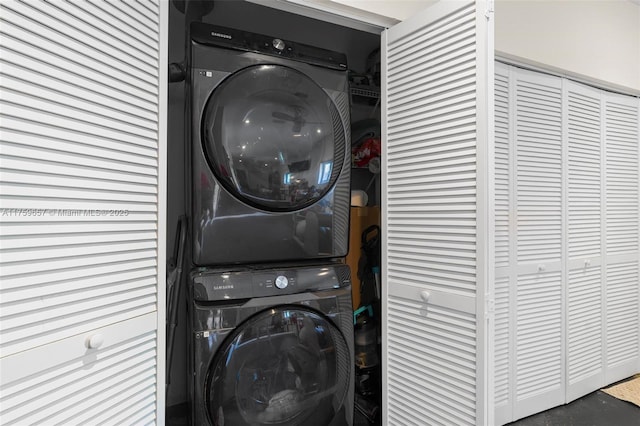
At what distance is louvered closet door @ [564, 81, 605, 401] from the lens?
2275mm

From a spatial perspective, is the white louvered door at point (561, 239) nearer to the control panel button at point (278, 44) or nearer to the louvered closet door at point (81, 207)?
the control panel button at point (278, 44)

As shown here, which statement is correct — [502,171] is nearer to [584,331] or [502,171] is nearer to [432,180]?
[432,180]

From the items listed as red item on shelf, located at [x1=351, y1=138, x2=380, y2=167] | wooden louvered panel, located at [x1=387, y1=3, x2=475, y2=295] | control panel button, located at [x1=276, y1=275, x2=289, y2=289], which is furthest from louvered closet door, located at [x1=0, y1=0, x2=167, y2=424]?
red item on shelf, located at [x1=351, y1=138, x2=380, y2=167]

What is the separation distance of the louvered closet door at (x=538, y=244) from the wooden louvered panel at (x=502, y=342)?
7 centimetres

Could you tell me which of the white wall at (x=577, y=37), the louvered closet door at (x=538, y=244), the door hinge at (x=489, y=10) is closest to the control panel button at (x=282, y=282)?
the door hinge at (x=489, y=10)

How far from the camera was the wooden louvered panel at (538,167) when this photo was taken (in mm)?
2086

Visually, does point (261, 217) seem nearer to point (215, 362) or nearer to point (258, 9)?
point (215, 362)

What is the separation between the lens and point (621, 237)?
2590mm

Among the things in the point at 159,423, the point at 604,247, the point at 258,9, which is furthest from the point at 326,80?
the point at 604,247

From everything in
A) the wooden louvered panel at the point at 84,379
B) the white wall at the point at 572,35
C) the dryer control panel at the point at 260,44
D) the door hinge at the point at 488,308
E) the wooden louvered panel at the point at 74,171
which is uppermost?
the white wall at the point at 572,35

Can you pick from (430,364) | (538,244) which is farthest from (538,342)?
(430,364)

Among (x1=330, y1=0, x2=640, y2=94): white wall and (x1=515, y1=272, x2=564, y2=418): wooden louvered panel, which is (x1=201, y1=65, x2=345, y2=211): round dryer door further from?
(x1=515, y1=272, x2=564, y2=418): wooden louvered panel

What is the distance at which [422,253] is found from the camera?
1.46 meters

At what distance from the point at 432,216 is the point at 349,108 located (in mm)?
611
